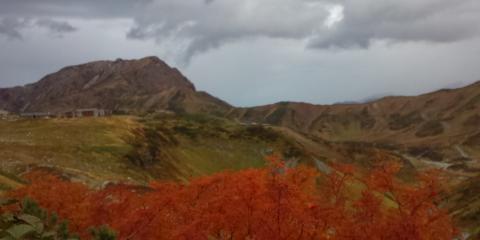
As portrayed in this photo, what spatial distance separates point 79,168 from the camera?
113 metres

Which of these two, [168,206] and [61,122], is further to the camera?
[61,122]

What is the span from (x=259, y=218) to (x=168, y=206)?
17.0 metres

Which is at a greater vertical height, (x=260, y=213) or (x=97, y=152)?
(x=97, y=152)

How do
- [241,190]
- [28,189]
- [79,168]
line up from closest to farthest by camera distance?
[28,189], [241,190], [79,168]

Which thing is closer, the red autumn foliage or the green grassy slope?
the red autumn foliage

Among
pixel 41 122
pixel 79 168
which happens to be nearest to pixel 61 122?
pixel 41 122

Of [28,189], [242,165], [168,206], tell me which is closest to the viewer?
[28,189]

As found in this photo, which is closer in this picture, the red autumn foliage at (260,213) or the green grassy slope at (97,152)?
the red autumn foliage at (260,213)

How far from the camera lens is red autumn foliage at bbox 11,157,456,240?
177 feet

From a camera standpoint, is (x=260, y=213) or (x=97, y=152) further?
(x=97, y=152)

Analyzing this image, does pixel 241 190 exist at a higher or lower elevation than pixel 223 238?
higher

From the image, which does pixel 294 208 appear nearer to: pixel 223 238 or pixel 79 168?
pixel 223 238

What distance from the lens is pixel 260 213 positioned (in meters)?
56.5

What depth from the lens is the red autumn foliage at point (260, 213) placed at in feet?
177
